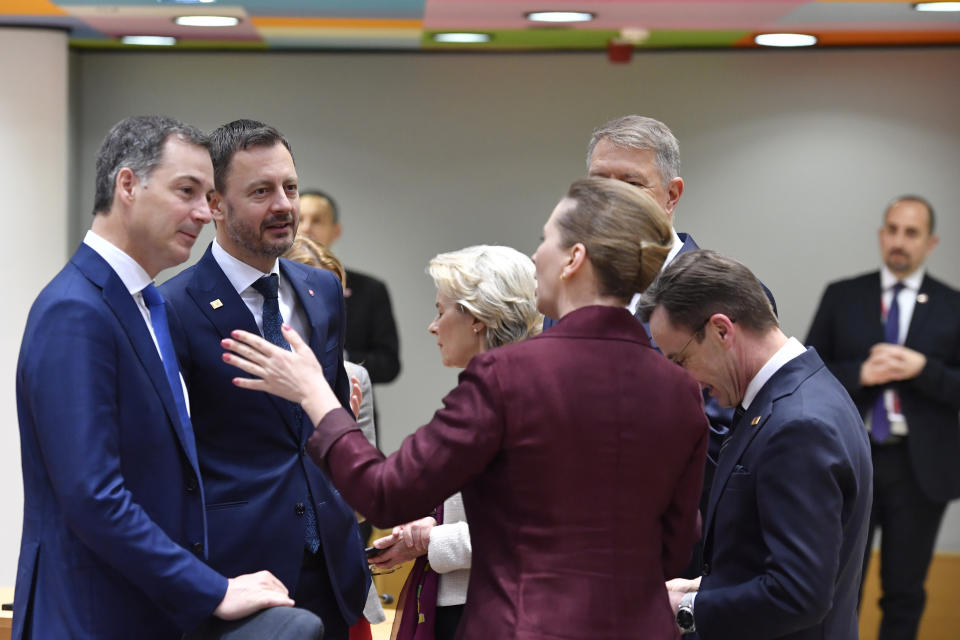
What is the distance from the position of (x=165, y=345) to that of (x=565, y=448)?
75 cm

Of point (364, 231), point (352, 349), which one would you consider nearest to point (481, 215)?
point (364, 231)

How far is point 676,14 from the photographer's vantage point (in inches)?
217

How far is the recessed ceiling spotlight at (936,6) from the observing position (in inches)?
208

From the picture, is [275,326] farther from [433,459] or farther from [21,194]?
[21,194]

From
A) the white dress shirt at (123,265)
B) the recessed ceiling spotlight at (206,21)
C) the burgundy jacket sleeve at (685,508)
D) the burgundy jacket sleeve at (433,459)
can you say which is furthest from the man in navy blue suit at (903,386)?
the white dress shirt at (123,265)

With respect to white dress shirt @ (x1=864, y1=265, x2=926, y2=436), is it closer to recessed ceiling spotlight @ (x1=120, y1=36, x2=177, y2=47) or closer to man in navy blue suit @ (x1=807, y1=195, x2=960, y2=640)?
man in navy blue suit @ (x1=807, y1=195, x2=960, y2=640)

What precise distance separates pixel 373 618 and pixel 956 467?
302 cm

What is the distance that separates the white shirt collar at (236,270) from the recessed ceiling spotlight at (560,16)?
3.31 meters

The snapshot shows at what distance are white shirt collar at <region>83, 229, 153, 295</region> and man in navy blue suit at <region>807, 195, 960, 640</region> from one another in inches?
146

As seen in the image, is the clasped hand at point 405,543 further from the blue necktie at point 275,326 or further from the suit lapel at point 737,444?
the suit lapel at point 737,444

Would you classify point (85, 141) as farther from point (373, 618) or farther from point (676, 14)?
point (373, 618)

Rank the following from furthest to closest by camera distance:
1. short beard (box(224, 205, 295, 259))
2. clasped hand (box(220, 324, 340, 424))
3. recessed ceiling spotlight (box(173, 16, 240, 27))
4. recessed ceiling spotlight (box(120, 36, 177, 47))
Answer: recessed ceiling spotlight (box(120, 36, 177, 47)) < recessed ceiling spotlight (box(173, 16, 240, 27)) < short beard (box(224, 205, 295, 259)) < clasped hand (box(220, 324, 340, 424))

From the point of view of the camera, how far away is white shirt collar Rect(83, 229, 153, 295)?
2.09 m

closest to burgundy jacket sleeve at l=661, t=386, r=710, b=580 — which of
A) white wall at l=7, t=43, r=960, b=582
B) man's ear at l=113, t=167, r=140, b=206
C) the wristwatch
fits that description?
the wristwatch
